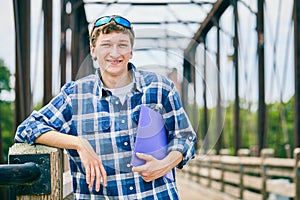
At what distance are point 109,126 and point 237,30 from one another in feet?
42.0

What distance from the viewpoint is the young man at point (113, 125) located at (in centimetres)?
182

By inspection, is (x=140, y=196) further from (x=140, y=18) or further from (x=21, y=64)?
(x=21, y=64)

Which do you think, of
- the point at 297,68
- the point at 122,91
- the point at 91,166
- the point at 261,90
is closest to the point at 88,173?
the point at 91,166

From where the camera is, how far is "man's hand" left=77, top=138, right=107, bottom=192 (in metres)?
1.78

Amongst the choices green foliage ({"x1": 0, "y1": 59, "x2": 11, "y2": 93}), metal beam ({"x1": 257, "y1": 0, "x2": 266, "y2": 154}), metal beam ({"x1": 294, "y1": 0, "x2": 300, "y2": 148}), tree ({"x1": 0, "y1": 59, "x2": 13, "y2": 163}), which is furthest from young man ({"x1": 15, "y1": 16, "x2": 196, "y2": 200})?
green foliage ({"x1": 0, "y1": 59, "x2": 11, "y2": 93})

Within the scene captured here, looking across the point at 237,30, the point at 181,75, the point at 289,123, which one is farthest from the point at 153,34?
the point at 289,123

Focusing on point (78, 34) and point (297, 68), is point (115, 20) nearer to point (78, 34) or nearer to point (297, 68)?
point (297, 68)

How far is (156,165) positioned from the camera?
1805 millimetres

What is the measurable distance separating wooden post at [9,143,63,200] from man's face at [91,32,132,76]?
238mm

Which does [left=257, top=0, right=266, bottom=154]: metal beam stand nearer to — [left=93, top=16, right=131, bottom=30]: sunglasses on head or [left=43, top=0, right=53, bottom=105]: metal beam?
[left=43, top=0, right=53, bottom=105]: metal beam

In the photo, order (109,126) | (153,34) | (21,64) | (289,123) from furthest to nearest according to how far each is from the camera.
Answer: (289,123), (21,64), (109,126), (153,34)

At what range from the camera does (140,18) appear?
7.30 ft

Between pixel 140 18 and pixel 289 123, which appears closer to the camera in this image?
pixel 140 18

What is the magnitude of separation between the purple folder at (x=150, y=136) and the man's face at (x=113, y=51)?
12 centimetres
